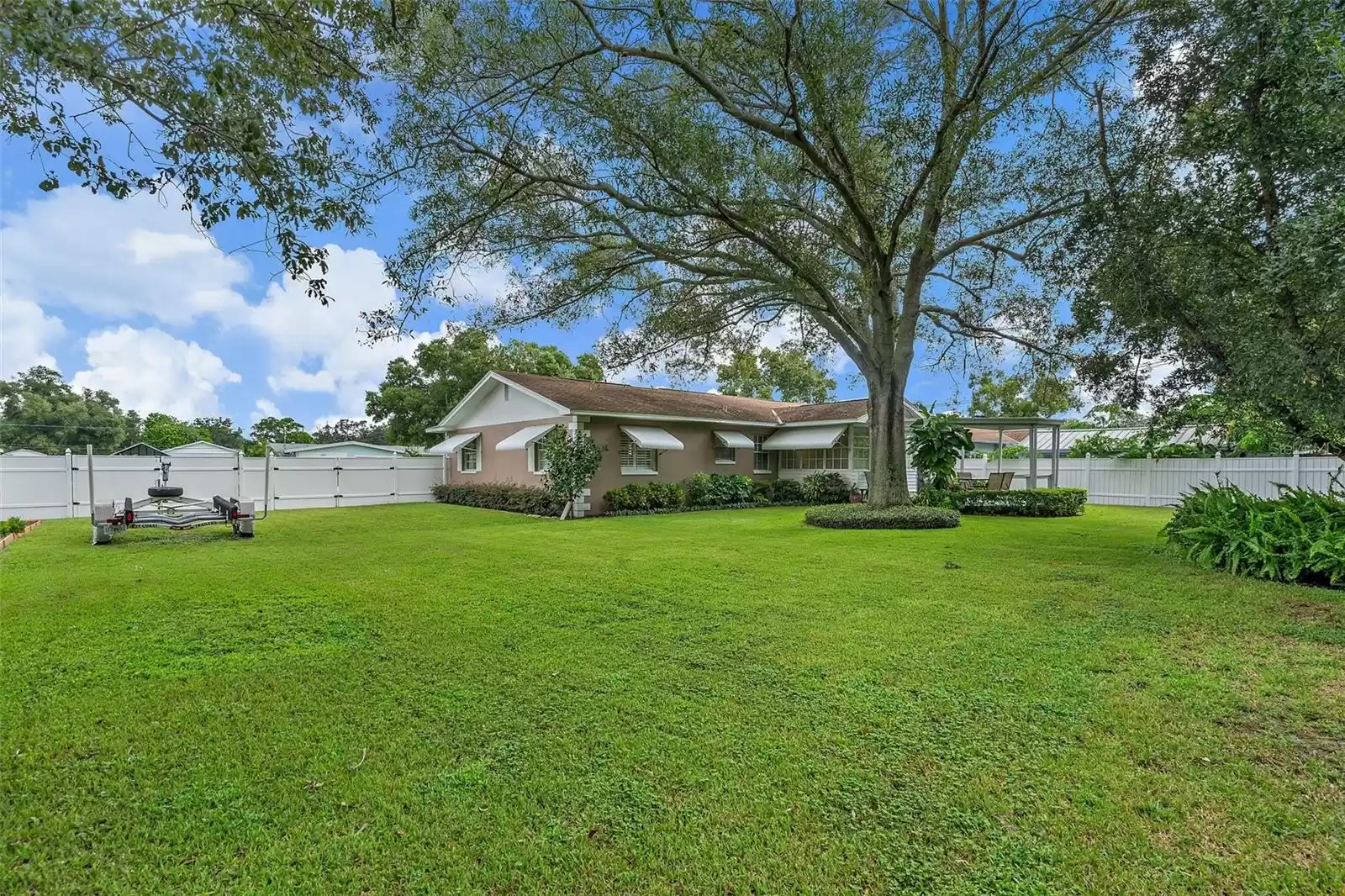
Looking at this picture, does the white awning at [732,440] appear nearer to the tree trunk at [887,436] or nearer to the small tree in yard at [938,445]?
the small tree in yard at [938,445]

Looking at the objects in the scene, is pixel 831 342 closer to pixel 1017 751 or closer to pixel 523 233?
pixel 523 233

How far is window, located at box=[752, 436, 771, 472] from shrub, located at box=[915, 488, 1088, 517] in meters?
5.91

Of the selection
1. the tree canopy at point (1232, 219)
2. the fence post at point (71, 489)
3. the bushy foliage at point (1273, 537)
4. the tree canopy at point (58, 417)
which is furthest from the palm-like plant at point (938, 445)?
the tree canopy at point (58, 417)

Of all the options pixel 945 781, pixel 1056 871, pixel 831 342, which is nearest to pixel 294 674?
pixel 945 781

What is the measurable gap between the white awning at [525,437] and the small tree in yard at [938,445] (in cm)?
1086

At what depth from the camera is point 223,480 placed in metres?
17.7

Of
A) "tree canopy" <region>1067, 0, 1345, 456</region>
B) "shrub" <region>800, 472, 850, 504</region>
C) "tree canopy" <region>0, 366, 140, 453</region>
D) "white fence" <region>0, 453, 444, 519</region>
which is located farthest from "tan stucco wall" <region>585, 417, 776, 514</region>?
"tree canopy" <region>0, 366, 140, 453</region>

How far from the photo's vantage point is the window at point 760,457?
22781mm

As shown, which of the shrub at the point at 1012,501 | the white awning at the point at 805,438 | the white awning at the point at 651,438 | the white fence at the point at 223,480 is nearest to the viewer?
the white fence at the point at 223,480

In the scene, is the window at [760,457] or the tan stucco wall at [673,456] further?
the window at [760,457]

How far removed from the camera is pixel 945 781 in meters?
3.10

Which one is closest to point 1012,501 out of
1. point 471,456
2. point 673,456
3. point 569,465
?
point 673,456

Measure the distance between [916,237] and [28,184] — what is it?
48.6 ft

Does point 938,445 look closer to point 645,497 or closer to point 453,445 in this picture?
point 645,497
